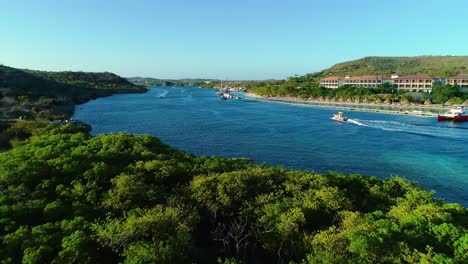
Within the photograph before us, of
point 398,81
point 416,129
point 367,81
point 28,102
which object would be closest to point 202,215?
point 416,129

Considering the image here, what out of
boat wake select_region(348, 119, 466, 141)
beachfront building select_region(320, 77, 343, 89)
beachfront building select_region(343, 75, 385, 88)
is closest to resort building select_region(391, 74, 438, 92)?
beachfront building select_region(343, 75, 385, 88)

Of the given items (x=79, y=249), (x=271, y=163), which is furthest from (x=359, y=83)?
(x=79, y=249)

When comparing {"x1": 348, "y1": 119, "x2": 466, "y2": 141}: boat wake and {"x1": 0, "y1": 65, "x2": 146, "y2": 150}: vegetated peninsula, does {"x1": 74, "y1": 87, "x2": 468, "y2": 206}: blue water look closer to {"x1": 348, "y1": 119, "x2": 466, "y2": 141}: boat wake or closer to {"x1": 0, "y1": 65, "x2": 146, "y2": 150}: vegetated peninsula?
{"x1": 348, "y1": 119, "x2": 466, "y2": 141}: boat wake

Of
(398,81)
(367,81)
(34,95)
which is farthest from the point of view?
(367,81)

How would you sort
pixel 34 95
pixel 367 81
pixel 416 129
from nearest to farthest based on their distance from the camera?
pixel 416 129, pixel 34 95, pixel 367 81

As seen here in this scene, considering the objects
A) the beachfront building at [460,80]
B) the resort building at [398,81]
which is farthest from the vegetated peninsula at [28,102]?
the beachfront building at [460,80]

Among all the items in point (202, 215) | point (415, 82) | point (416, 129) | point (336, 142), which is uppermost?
point (415, 82)

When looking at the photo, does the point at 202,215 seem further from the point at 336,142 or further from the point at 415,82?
the point at 415,82

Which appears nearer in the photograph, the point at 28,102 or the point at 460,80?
the point at 28,102
